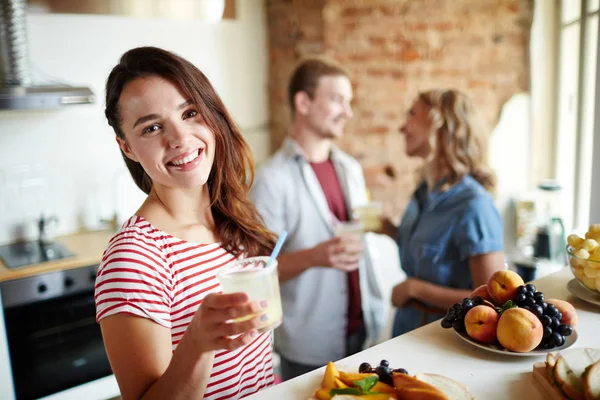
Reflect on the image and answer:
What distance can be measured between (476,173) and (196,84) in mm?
1225

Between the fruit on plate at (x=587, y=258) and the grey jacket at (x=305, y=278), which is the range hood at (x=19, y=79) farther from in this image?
the fruit on plate at (x=587, y=258)

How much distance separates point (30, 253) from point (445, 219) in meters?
2.15

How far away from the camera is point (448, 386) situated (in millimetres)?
918

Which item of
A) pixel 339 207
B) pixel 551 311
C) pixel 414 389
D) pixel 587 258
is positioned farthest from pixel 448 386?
pixel 339 207

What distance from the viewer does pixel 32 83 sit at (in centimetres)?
284

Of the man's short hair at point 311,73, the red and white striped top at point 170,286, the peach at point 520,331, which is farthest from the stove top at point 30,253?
the peach at point 520,331

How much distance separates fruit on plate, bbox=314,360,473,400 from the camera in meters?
0.87

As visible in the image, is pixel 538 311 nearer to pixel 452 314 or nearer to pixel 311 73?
pixel 452 314

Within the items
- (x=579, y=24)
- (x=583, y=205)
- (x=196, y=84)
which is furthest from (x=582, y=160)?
(x=196, y=84)

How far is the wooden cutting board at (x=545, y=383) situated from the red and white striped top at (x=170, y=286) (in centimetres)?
63

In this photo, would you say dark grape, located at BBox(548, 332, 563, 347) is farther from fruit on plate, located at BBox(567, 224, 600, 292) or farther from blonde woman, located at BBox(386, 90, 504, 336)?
blonde woman, located at BBox(386, 90, 504, 336)

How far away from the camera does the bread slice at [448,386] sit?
0.89 metres

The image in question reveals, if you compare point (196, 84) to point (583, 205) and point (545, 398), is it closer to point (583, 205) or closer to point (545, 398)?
point (545, 398)

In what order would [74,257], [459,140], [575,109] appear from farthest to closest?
[575,109] → [74,257] → [459,140]
